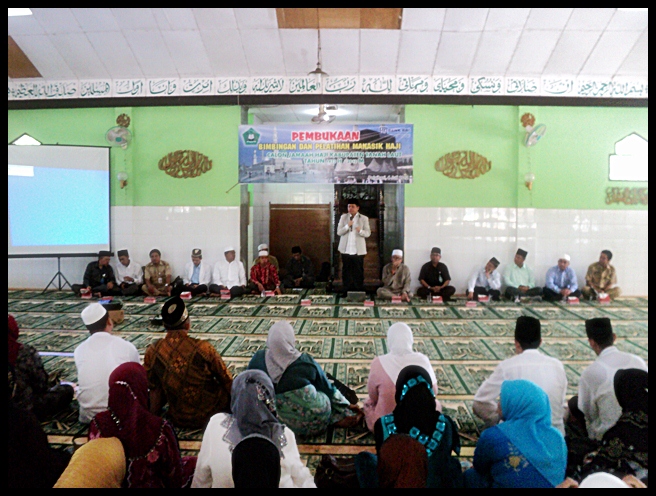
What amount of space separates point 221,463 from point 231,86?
16.9 feet

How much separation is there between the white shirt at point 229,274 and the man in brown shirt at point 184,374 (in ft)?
11.5

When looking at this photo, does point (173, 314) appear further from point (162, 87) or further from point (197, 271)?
point (162, 87)

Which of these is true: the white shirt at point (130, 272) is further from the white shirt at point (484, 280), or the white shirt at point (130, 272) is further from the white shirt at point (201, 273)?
the white shirt at point (484, 280)

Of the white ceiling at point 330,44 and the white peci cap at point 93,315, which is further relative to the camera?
the white ceiling at point 330,44

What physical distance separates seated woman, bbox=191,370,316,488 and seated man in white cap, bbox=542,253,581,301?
467cm

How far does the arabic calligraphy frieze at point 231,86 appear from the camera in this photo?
18.7ft

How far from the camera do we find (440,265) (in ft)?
18.2

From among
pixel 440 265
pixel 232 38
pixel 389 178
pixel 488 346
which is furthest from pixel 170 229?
pixel 488 346

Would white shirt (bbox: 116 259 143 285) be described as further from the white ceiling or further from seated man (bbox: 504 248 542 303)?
seated man (bbox: 504 248 542 303)

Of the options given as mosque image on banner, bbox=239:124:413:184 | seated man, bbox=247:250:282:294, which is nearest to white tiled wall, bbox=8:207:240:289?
seated man, bbox=247:250:282:294

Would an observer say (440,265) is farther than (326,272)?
No

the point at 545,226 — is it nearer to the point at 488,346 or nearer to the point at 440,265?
the point at 440,265

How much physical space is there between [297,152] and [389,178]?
1.16m

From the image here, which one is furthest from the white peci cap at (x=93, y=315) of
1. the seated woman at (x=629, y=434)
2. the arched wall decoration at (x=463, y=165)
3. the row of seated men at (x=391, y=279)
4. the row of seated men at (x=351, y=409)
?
the arched wall decoration at (x=463, y=165)
